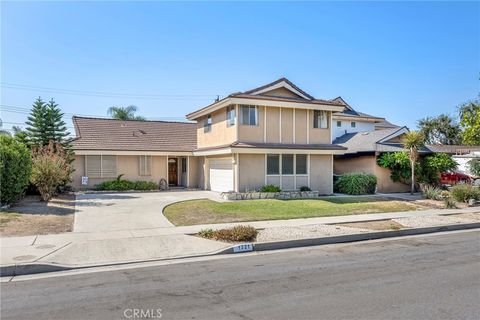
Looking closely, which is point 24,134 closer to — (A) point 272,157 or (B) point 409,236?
(A) point 272,157

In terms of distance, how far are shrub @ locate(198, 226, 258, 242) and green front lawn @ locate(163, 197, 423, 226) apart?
1.93m

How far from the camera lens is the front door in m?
27.9

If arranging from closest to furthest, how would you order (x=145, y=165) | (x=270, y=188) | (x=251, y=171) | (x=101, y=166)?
(x=270, y=188) < (x=251, y=171) < (x=101, y=166) < (x=145, y=165)

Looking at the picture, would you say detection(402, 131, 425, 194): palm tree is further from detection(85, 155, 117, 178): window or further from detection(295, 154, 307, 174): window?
detection(85, 155, 117, 178): window

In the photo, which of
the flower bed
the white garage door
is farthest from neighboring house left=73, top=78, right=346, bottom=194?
the flower bed

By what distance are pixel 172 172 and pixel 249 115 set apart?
32.7 ft

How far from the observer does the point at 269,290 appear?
19.9ft

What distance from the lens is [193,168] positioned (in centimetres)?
2759

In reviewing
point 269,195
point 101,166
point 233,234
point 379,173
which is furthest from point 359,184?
point 101,166

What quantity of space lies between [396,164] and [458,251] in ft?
49.6

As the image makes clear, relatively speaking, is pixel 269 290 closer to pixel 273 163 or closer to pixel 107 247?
pixel 107 247

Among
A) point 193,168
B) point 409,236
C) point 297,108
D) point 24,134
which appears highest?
point 297,108

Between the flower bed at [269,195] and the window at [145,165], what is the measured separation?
861 centimetres

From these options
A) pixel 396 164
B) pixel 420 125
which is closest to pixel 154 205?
pixel 396 164
